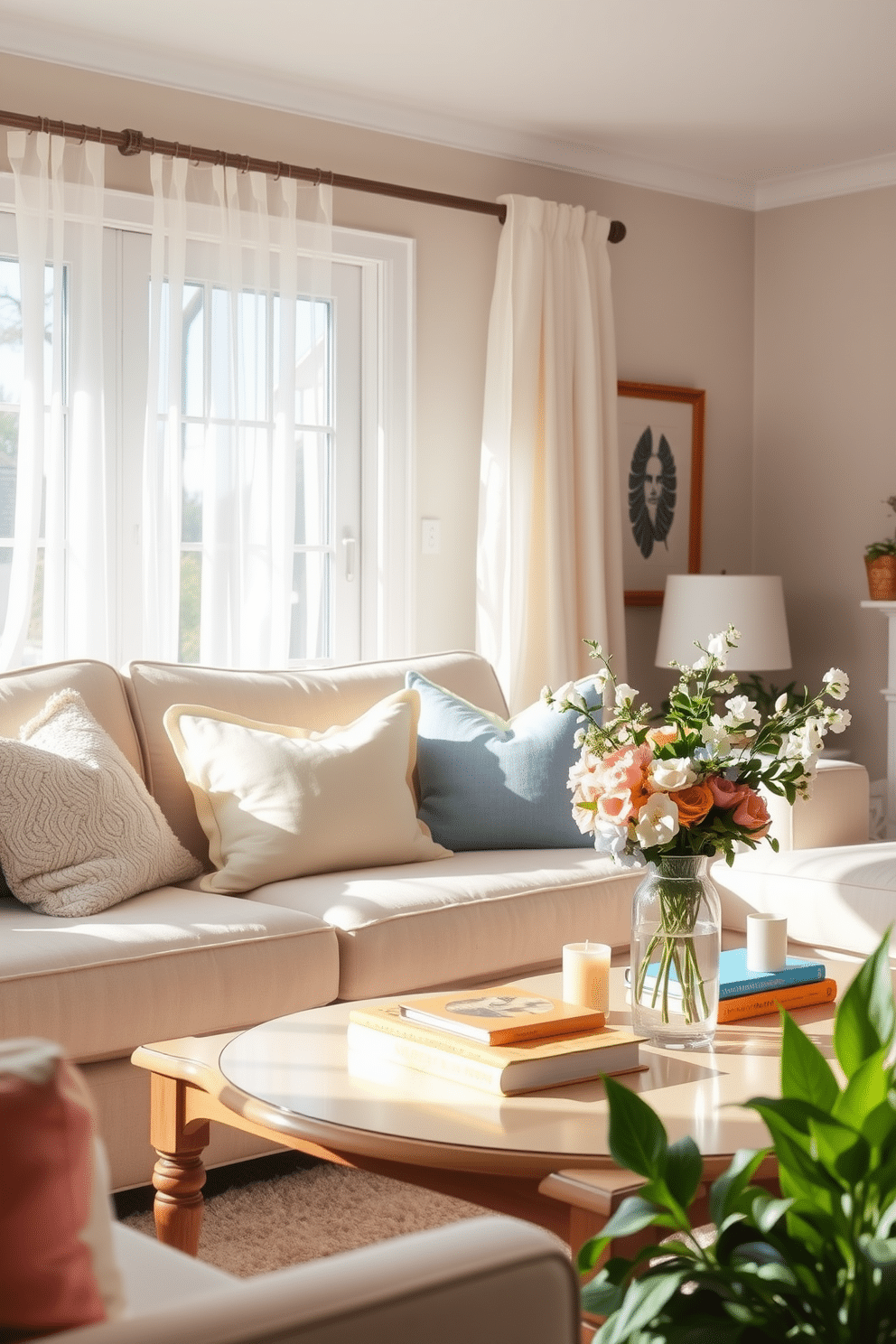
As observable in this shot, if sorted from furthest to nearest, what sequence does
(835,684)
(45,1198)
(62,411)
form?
(62,411) < (835,684) < (45,1198)

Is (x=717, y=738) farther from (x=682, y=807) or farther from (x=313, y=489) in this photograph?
(x=313, y=489)

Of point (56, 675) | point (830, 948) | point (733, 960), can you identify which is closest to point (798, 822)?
point (830, 948)

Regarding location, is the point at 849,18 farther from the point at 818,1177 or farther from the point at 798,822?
the point at 818,1177

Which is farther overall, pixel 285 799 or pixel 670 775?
pixel 285 799

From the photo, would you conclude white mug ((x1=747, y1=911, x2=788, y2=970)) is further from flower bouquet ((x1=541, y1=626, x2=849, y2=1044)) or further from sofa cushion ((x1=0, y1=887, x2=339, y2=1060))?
sofa cushion ((x1=0, y1=887, x2=339, y2=1060))

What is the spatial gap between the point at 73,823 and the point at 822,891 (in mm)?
1611

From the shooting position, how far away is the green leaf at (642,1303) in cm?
104

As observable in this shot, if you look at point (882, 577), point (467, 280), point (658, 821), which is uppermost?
point (467, 280)

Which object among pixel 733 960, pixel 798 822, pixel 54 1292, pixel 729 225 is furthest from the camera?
pixel 729 225

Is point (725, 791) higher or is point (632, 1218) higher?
point (725, 791)

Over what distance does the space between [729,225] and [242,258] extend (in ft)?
7.12

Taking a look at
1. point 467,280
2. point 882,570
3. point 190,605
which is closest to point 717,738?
point 190,605

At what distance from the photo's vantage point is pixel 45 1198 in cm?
88

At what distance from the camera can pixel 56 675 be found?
3.38 m
